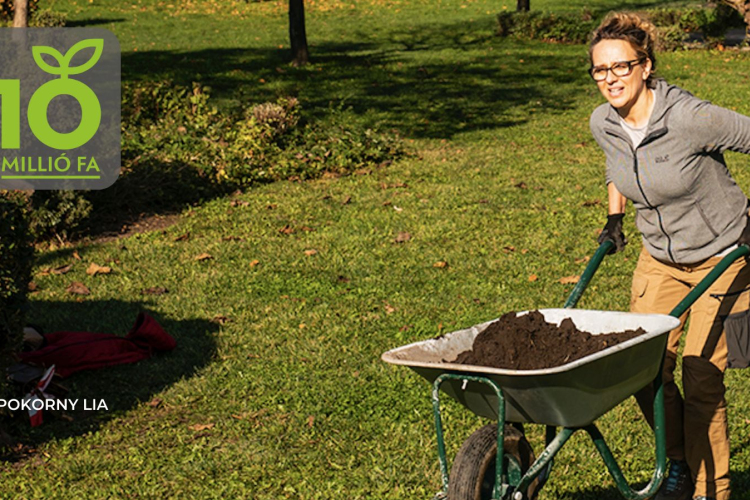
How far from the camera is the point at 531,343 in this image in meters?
3.39

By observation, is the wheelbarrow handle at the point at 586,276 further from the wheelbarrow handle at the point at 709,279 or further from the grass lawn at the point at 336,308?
the grass lawn at the point at 336,308

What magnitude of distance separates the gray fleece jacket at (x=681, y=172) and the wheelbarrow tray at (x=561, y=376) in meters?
0.62

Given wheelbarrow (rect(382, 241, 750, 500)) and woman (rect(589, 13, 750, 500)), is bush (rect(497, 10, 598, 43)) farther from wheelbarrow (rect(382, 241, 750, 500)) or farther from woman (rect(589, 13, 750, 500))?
wheelbarrow (rect(382, 241, 750, 500))

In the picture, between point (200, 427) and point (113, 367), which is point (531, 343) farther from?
point (113, 367)

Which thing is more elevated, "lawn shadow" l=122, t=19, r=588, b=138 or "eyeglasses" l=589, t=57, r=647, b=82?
"eyeglasses" l=589, t=57, r=647, b=82

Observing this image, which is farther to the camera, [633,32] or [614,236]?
[614,236]

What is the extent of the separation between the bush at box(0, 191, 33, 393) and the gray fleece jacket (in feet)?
10.8

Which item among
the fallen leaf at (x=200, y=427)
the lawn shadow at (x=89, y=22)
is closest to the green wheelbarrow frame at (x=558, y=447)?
the fallen leaf at (x=200, y=427)

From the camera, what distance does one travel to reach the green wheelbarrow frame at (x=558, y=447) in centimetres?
322

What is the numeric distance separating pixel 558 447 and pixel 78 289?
5587 millimetres

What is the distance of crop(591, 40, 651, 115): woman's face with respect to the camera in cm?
377

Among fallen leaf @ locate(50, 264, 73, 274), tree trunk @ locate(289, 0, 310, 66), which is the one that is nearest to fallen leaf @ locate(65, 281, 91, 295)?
fallen leaf @ locate(50, 264, 73, 274)

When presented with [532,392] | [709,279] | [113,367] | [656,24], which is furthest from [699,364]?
[656,24]

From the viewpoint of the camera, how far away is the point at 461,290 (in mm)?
7715
